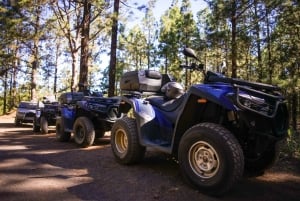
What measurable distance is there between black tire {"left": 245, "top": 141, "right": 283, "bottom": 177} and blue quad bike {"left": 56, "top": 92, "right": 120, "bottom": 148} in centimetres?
399

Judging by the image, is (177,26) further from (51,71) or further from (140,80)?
(140,80)

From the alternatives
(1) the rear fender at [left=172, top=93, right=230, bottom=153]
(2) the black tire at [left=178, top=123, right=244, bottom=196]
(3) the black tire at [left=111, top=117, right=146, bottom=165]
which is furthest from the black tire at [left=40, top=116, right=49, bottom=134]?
(2) the black tire at [left=178, top=123, right=244, bottom=196]

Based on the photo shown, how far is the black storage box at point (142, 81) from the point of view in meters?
6.77

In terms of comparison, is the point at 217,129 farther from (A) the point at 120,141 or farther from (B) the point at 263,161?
(A) the point at 120,141

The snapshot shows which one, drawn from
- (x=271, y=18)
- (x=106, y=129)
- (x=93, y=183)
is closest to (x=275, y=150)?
(x=93, y=183)

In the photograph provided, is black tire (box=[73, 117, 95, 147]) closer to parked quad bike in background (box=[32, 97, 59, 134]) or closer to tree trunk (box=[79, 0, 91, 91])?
parked quad bike in background (box=[32, 97, 59, 134])

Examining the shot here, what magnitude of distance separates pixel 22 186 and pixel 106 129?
14.3 ft

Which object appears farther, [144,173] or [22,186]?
[144,173]

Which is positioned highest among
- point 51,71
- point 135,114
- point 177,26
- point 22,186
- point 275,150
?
point 177,26

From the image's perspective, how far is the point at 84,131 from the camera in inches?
345

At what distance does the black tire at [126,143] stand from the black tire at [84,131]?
221 centimetres

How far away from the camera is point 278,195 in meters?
4.52

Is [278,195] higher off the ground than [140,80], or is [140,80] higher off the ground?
[140,80]

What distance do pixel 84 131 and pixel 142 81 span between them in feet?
8.96
